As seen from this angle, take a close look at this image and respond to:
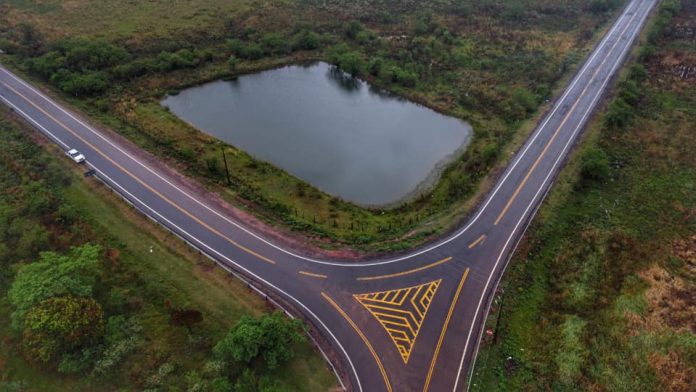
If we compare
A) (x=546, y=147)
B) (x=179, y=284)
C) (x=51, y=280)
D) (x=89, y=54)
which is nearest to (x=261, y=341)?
(x=179, y=284)

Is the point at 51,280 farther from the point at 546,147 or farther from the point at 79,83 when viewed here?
the point at 546,147

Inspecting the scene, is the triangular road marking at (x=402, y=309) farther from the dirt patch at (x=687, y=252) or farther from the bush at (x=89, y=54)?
the bush at (x=89, y=54)

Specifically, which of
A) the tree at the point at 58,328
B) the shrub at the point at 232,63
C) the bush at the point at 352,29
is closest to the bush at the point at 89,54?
the shrub at the point at 232,63

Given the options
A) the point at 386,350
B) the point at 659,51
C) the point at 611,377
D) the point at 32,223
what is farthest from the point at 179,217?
the point at 659,51

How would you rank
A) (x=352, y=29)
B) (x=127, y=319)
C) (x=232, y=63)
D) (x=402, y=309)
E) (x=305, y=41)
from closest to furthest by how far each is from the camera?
(x=127, y=319) < (x=402, y=309) < (x=232, y=63) < (x=305, y=41) < (x=352, y=29)

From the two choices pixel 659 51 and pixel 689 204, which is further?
pixel 659 51

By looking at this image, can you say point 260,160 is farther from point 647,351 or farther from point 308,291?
point 647,351
